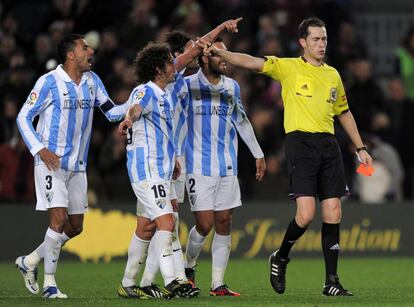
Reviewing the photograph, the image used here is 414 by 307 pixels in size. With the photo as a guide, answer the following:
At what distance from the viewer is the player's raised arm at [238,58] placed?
11.6m

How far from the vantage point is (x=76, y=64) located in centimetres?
1227

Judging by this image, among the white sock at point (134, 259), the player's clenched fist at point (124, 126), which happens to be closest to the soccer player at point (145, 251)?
→ the white sock at point (134, 259)

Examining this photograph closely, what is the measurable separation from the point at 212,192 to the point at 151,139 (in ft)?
4.28

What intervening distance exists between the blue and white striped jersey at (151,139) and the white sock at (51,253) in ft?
3.48

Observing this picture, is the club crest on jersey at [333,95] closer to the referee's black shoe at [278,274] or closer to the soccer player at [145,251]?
the soccer player at [145,251]

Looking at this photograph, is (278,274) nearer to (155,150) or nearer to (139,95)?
(155,150)

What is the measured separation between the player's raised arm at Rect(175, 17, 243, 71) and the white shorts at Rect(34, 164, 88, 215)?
1.46 m

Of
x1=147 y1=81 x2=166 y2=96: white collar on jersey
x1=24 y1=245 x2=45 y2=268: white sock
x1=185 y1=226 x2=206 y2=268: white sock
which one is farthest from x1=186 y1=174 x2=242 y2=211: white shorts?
x1=24 y1=245 x2=45 y2=268: white sock

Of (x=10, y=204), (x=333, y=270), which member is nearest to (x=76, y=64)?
(x=333, y=270)

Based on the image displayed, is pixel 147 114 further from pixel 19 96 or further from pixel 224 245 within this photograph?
pixel 19 96

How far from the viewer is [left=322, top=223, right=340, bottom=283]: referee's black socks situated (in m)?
11.8

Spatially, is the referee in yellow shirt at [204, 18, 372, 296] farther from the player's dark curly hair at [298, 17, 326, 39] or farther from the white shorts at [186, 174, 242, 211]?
the white shorts at [186, 174, 242, 211]

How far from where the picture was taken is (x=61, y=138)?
12078mm

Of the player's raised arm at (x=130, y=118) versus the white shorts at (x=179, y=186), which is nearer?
the player's raised arm at (x=130, y=118)
